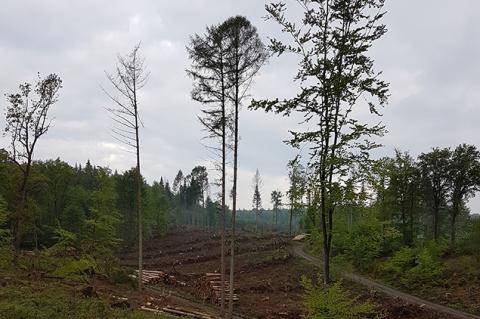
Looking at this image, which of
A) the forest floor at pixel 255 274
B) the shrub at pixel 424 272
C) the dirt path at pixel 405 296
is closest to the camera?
the dirt path at pixel 405 296

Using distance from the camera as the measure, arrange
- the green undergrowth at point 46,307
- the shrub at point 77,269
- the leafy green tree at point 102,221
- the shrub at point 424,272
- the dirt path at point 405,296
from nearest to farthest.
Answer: the green undergrowth at point 46,307 < the dirt path at point 405,296 < the shrub at point 77,269 < the shrub at point 424,272 < the leafy green tree at point 102,221

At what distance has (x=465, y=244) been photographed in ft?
102

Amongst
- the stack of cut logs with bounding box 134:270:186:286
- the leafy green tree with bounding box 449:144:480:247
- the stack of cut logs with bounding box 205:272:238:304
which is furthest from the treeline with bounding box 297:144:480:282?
the stack of cut logs with bounding box 134:270:186:286

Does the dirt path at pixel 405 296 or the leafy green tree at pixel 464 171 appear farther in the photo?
the leafy green tree at pixel 464 171

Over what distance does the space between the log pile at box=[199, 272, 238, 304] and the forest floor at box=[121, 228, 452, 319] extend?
0.31 meters

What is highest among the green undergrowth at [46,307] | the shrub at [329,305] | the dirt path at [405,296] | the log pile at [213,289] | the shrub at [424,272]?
the shrub at [329,305]

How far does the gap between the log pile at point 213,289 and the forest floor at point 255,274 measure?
312 millimetres

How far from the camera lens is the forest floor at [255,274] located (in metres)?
21.9

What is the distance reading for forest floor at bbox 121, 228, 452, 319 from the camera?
21891 millimetres

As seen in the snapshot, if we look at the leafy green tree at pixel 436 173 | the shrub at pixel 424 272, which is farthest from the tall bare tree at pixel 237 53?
the leafy green tree at pixel 436 173

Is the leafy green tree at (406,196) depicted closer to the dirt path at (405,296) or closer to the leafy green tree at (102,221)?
the dirt path at (405,296)

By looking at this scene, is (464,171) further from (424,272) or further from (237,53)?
(237,53)

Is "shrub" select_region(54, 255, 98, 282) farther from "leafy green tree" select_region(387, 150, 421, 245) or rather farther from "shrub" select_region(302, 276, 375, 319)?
"leafy green tree" select_region(387, 150, 421, 245)

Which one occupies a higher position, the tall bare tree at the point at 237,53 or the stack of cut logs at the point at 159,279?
the tall bare tree at the point at 237,53
